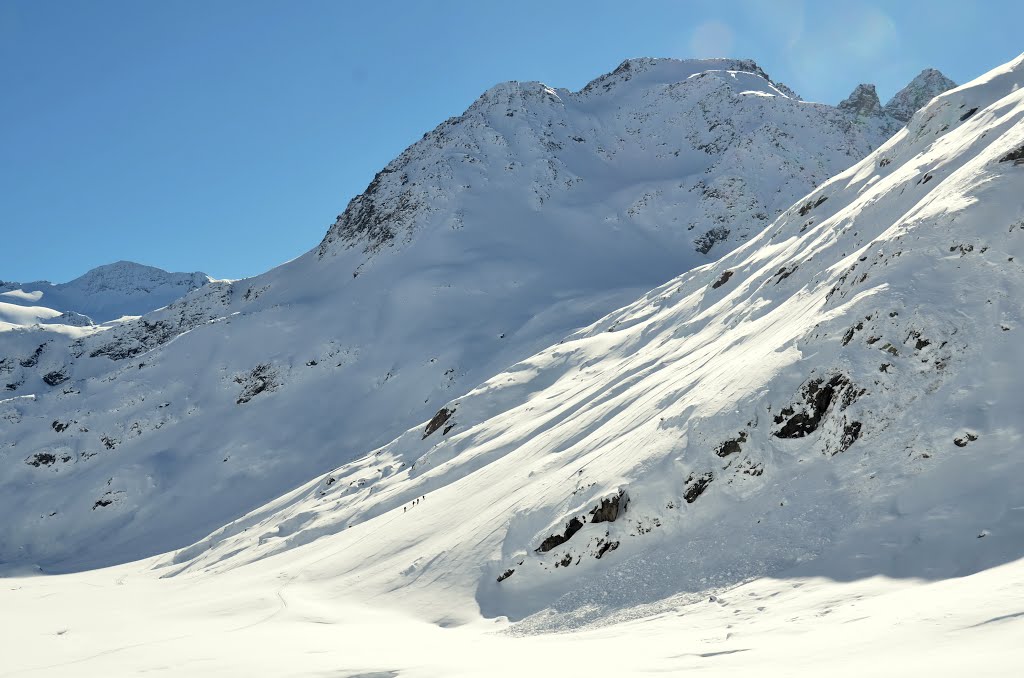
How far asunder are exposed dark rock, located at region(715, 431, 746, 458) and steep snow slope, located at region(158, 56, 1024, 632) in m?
0.03

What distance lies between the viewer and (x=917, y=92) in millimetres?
82375

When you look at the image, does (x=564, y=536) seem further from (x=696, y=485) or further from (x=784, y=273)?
(x=784, y=273)

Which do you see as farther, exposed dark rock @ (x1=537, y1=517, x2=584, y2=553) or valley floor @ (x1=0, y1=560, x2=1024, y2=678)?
exposed dark rock @ (x1=537, y1=517, x2=584, y2=553)

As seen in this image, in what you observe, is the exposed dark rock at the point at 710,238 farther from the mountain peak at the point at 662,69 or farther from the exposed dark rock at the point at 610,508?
the exposed dark rock at the point at 610,508

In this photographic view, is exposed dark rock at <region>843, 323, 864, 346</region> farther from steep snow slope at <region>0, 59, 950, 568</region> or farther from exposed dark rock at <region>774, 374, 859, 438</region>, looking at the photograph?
steep snow slope at <region>0, 59, 950, 568</region>

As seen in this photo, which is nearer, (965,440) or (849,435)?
(965,440)

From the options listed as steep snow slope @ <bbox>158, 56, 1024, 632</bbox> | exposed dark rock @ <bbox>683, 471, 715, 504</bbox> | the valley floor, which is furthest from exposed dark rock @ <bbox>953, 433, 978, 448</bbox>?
exposed dark rock @ <bbox>683, 471, 715, 504</bbox>

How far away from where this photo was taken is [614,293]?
44.0 meters

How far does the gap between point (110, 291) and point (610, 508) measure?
188 meters

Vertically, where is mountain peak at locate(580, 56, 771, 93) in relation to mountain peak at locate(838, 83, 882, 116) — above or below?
above

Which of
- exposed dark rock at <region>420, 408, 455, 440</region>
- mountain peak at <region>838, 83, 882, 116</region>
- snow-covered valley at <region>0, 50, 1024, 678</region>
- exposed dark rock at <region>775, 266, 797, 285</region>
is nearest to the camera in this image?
snow-covered valley at <region>0, 50, 1024, 678</region>

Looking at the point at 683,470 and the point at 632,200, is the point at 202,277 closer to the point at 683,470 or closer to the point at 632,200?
the point at 632,200

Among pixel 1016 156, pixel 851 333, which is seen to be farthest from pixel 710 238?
pixel 851 333

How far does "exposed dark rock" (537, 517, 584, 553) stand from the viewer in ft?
43.4
